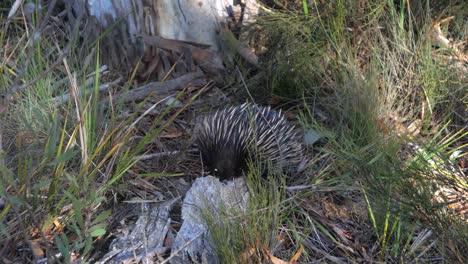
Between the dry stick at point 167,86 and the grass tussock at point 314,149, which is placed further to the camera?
the dry stick at point 167,86

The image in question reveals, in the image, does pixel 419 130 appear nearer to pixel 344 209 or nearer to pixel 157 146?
pixel 344 209

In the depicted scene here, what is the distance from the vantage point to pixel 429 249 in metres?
2.17

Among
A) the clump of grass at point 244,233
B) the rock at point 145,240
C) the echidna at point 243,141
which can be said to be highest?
the clump of grass at point 244,233

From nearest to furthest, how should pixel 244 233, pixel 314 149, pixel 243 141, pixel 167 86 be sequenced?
pixel 244 233 → pixel 243 141 → pixel 314 149 → pixel 167 86

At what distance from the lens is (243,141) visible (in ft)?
9.16

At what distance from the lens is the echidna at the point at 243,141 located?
2760mm

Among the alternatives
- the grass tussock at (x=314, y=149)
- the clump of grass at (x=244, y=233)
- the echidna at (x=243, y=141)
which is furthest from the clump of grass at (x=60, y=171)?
the echidna at (x=243, y=141)

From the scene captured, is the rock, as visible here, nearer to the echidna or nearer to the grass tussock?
the grass tussock

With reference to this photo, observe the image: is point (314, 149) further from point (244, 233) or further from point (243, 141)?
point (244, 233)

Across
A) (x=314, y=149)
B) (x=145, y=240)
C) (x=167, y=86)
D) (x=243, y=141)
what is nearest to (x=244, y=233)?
(x=145, y=240)

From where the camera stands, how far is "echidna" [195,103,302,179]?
9.05ft

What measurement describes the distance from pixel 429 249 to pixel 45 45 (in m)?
2.12

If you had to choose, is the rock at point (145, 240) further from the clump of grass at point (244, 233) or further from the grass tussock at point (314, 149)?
the clump of grass at point (244, 233)

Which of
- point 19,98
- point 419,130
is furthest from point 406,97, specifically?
point 19,98
